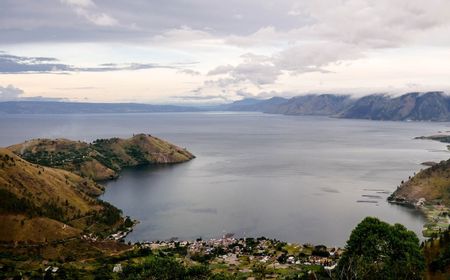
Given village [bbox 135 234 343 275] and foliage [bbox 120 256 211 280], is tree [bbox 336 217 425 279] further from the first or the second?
foliage [bbox 120 256 211 280]

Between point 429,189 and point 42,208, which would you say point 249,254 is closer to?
point 42,208

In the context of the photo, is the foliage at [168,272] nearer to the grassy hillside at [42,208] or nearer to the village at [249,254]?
the village at [249,254]

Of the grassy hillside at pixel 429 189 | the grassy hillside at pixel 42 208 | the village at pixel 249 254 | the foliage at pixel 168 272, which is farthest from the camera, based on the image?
the grassy hillside at pixel 429 189

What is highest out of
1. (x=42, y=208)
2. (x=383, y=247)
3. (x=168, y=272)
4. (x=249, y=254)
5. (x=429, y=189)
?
(x=383, y=247)

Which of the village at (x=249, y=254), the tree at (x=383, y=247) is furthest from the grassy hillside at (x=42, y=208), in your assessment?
the tree at (x=383, y=247)

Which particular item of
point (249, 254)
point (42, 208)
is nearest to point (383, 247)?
point (249, 254)

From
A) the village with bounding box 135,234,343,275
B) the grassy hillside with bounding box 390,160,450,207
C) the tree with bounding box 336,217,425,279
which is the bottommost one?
the village with bounding box 135,234,343,275

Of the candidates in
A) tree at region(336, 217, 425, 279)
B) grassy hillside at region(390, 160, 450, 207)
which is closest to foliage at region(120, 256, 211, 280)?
tree at region(336, 217, 425, 279)

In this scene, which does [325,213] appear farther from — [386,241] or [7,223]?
[7,223]
